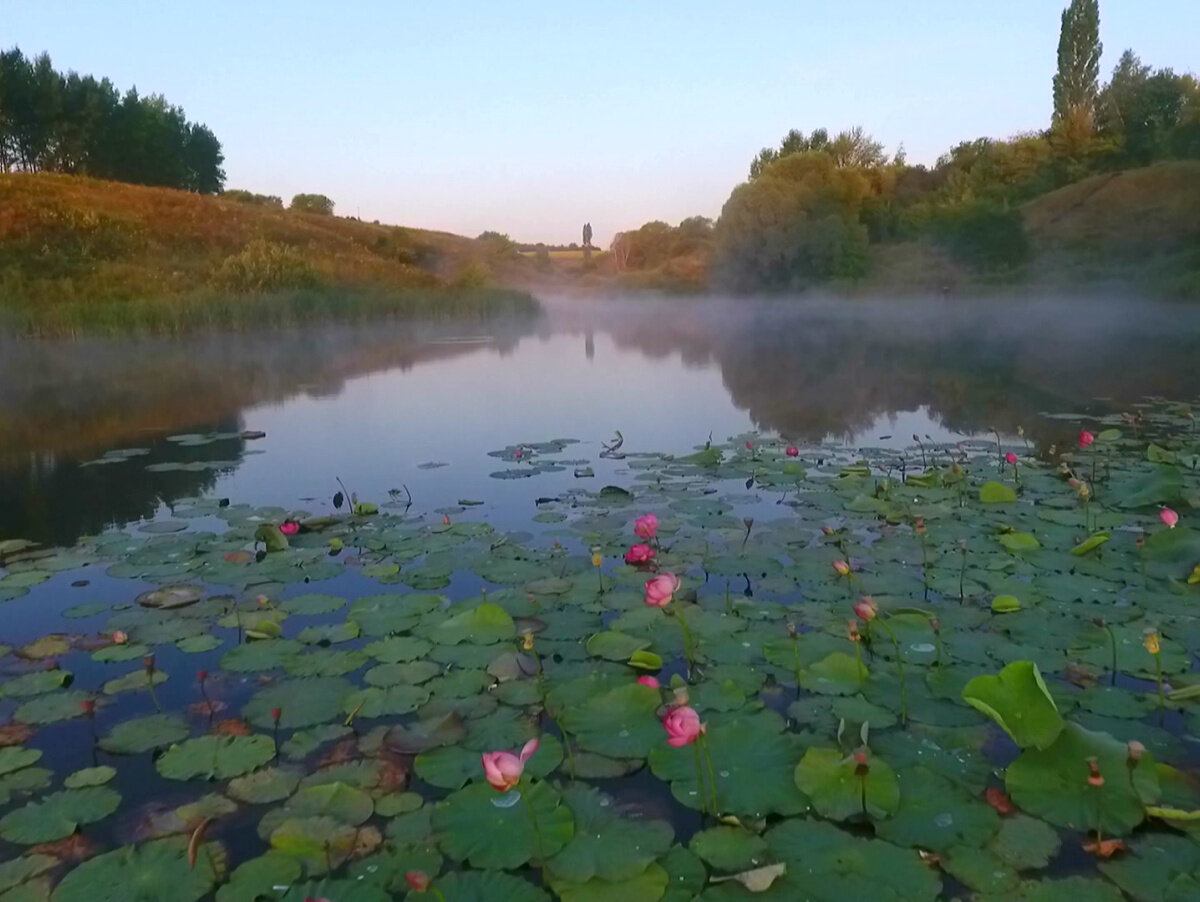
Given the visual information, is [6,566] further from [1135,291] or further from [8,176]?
[1135,291]

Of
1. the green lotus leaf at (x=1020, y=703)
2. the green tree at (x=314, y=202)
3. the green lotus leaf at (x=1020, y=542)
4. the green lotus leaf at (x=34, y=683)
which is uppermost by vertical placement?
the green tree at (x=314, y=202)

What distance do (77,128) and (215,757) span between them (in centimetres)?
4070

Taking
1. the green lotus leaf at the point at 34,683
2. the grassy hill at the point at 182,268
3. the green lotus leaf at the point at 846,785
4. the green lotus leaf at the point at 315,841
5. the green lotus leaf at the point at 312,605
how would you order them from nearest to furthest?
the green lotus leaf at the point at 315,841, the green lotus leaf at the point at 846,785, the green lotus leaf at the point at 34,683, the green lotus leaf at the point at 312,605, the grassy hill at the point at 182,268

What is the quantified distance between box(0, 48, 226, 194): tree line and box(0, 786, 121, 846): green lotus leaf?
1483 inches

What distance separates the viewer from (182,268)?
22.3m

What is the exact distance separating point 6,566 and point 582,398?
5.61m

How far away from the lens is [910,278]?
34469 mm

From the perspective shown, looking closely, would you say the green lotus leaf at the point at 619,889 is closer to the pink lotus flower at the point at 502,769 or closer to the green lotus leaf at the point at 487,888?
the green lotus leaf at the point at 487,888

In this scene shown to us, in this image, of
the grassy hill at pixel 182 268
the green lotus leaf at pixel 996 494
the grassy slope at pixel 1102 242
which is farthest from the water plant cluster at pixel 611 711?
the grassy slope at pixel 1102 242

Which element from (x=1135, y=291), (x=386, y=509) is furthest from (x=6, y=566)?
(x=1135, y=291)

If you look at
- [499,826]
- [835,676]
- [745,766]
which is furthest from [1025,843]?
[499,826]

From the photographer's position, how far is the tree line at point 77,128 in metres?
32.9

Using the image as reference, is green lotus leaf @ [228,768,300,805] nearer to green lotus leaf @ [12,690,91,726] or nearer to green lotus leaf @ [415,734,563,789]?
green lotus leaf @ [415,734,563,789]

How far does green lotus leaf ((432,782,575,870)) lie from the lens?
63.5 inches
